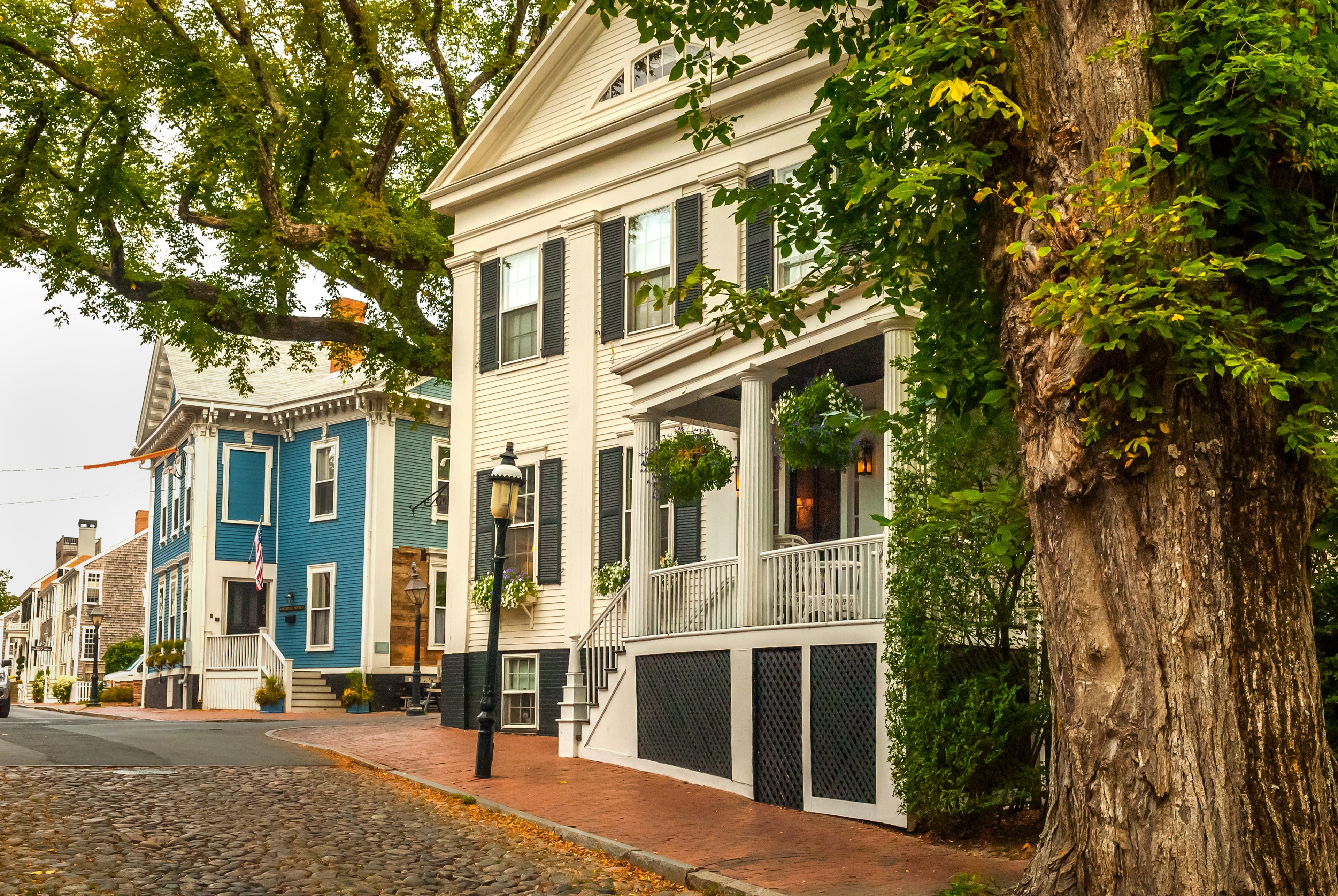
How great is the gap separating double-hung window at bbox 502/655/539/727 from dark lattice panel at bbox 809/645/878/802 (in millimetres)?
7821

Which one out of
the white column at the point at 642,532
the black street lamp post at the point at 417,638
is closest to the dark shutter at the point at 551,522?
the white column at the point at 642,532

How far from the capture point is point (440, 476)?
30188mm

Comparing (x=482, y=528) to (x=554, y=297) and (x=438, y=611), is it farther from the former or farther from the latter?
(x=438, y=611)

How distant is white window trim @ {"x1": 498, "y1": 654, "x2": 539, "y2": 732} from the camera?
Result: 1839 centimetres

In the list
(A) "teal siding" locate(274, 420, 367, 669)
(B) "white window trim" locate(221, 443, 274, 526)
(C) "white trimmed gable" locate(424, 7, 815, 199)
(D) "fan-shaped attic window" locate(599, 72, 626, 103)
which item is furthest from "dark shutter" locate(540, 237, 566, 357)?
(B) "white window trim" locate(221, 443, 274, 526)

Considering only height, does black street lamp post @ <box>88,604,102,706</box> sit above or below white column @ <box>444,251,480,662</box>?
below

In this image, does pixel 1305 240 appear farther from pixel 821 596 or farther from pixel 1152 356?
pixel 821 596

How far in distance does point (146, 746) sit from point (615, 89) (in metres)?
10.7

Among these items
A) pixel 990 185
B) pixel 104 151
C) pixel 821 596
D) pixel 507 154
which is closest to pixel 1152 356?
pixel 990 185

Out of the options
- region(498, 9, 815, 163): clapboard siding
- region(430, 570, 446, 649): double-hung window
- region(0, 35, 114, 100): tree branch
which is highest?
region(0, 35, 114, 100): tree branch

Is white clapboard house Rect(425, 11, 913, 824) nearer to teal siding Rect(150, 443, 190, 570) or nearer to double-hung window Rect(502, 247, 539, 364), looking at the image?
double-hung window Rect(502, 247, 539, 364)

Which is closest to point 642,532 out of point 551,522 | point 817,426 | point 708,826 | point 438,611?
point 817,426

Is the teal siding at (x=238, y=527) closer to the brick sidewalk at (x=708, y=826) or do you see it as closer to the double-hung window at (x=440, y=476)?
the double-hung window at (x=440, y=476)

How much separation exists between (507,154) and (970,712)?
13.2 meters
